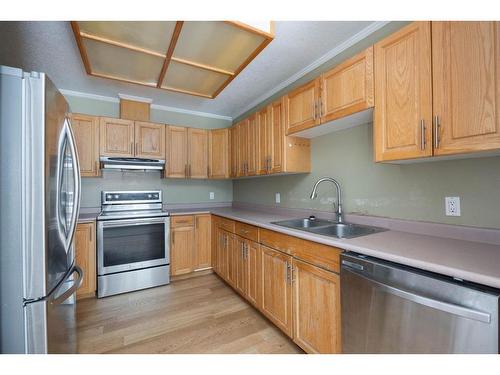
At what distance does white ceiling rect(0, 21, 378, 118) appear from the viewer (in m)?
1.75

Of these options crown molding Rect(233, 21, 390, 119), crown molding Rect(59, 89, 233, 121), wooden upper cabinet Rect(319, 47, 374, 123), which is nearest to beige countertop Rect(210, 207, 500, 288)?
wooden upper cabinet Rect(319, 47, 374, 123)

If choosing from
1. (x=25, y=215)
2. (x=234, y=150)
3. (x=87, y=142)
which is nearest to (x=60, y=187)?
(x=25, y=215)

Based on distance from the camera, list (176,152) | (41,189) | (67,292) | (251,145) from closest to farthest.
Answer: (41,189)
(67,292)
(251,145)
(176,152)

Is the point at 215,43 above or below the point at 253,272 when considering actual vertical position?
above

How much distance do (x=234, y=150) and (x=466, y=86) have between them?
2.54 m

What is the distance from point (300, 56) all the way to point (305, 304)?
2.16 meters

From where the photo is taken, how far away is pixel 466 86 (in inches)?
40.7

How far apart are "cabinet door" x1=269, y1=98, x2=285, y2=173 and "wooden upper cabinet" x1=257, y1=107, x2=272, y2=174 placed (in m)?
0.05

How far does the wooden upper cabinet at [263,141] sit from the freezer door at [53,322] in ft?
6.20

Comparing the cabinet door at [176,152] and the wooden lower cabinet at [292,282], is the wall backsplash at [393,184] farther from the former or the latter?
the cabinet door at [176,152]

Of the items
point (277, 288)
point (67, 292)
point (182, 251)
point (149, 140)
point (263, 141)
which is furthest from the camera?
point (149, 140)


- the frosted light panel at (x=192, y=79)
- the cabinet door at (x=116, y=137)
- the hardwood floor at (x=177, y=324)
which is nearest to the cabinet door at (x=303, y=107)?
the frosted light panel at (x=192, y=79)

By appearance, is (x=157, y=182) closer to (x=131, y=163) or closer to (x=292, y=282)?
(x=131, y=163)

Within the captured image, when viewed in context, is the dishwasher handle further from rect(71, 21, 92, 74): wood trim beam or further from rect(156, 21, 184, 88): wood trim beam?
rect(71, 21, 92, 74): wood trim beam
